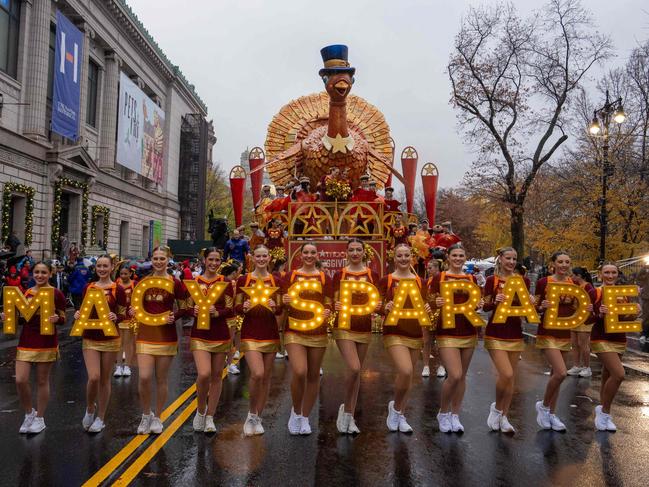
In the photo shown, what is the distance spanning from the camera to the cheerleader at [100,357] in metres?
5.33

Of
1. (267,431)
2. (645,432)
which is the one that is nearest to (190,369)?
(267,431)

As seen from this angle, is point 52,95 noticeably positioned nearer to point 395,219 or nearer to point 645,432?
point 395,219

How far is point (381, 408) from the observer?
6480 mm

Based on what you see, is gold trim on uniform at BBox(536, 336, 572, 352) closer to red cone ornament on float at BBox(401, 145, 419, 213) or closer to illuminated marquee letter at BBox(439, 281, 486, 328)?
illuminated marquee letter at BBox(439, 281, 486, 328)

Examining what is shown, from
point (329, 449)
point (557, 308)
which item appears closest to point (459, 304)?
point (557, 308)

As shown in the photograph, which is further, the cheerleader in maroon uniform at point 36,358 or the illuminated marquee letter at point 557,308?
the illuminated marquee letter at point 557,308

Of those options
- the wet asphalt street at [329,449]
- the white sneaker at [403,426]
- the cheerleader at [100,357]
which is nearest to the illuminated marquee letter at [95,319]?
the cheerleader at [100,357]

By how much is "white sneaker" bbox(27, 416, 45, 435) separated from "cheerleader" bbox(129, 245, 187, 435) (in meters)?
0.99

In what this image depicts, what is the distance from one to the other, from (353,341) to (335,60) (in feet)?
20.2

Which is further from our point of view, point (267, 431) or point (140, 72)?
point (140, 72)

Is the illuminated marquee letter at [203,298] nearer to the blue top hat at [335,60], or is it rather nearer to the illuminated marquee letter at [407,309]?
the illuminated marquee letter at [407,309]

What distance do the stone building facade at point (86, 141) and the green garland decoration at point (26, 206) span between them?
0.14 feet

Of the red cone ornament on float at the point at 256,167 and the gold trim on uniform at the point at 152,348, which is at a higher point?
the red cone ornament on float at the point at 256,167

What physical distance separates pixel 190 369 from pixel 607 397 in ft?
19.8
